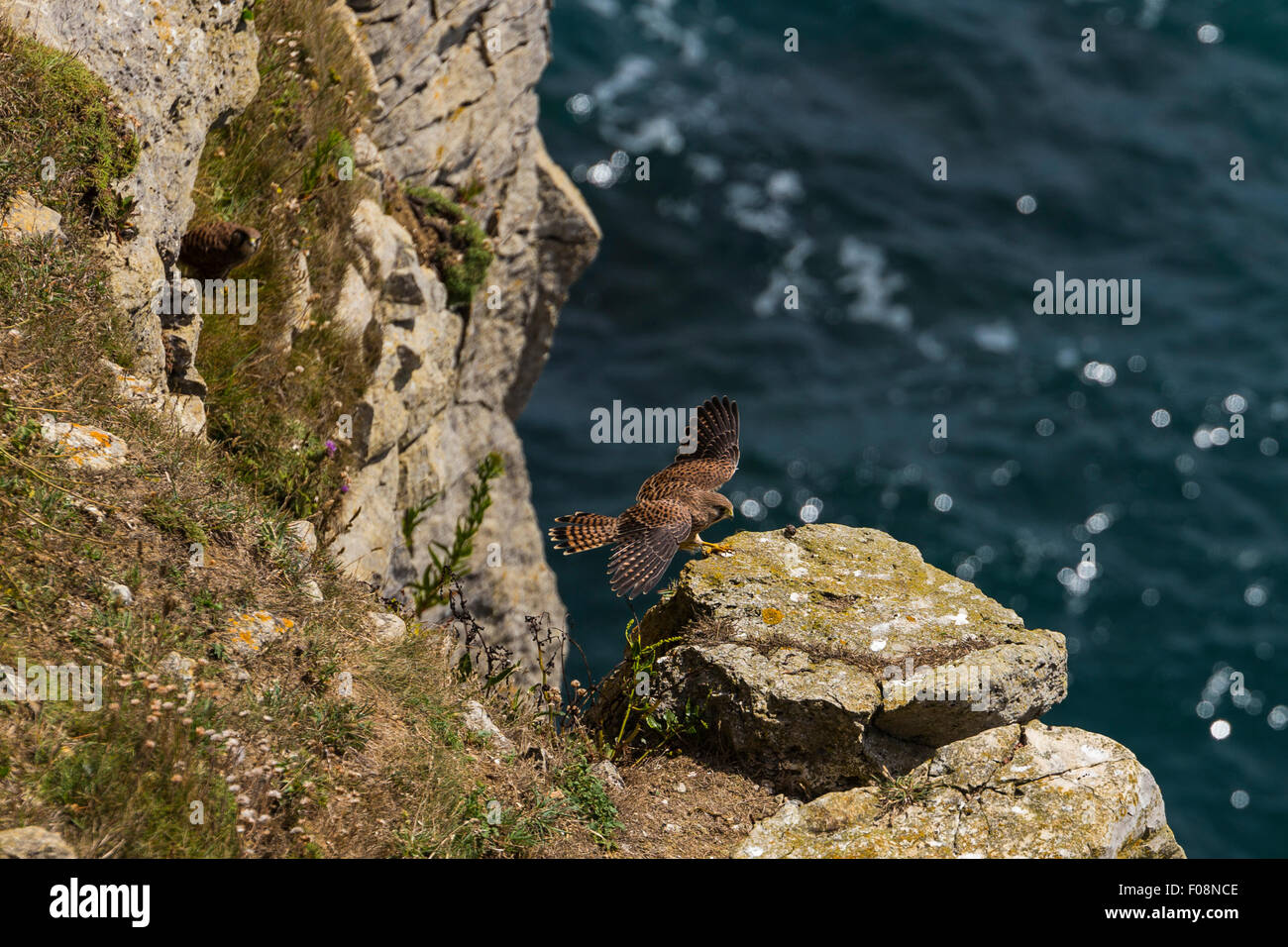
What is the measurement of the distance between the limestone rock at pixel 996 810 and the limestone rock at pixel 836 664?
0.23 metres

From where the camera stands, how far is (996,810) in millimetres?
7047

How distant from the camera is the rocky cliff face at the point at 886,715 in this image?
6.99m

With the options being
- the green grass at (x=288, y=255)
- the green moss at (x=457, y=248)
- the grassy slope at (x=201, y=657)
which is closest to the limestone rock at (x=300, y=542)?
the grassy slope at (x=201, y=657)

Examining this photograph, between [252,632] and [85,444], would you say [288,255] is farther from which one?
[252,632]

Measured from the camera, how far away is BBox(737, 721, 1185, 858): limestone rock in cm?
684

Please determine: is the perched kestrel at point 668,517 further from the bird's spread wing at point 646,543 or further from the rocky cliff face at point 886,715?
the rocky cliff face at point 886,715

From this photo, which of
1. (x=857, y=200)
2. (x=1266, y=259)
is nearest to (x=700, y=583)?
(x=857, y=200)

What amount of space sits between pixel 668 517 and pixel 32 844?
512 cm

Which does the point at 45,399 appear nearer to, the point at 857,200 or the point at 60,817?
the point at 60,817

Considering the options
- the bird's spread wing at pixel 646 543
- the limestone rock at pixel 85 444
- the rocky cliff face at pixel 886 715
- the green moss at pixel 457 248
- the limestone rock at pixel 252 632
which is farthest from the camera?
the green moss at pixel 457 248

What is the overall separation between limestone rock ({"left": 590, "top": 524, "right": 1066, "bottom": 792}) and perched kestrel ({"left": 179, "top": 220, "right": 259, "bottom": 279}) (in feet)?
13.7

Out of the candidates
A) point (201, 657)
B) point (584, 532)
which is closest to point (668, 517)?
point (584, 532)

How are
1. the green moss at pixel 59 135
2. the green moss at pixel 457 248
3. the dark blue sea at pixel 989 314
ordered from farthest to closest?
the dark blue sea at pixel 989 314
the green moss at pixel 457 248
the green moss at pixel 59 135
